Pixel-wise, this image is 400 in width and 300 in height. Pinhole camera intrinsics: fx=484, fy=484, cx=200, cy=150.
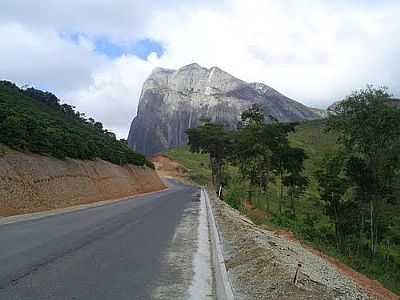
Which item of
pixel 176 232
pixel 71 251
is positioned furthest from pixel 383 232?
pixel 71 251

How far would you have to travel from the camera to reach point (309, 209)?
5497 cm

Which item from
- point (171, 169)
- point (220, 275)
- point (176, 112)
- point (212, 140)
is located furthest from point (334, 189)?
point (176, 112)

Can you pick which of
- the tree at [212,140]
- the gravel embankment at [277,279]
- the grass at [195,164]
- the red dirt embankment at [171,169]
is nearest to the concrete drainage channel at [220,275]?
the gravel embankment at [277,279]

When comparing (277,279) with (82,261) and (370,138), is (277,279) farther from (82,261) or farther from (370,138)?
(370,138)

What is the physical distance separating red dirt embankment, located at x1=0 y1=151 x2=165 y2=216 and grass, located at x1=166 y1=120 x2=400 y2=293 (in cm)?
1113

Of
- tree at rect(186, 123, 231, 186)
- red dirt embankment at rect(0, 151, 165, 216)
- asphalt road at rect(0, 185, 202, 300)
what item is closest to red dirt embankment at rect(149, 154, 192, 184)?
tree at rect(186, 123, 231, 186)

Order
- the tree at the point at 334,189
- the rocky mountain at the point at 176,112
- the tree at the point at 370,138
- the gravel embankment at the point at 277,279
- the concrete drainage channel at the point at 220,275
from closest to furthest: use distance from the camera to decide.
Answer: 1. the gravel embankment at the point at 277,279
2. the concrete drainage channel at the point at 220,275
3. the tree at the point at 370,138
4. the tree at the point at 334,189
5. the rocky mountain at the point at 176,112

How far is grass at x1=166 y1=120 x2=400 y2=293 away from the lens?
22094 millimetres

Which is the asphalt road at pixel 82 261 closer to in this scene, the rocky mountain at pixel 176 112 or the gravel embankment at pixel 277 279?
the gravel embankment at pixel 277 279

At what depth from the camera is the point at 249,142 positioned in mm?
41625

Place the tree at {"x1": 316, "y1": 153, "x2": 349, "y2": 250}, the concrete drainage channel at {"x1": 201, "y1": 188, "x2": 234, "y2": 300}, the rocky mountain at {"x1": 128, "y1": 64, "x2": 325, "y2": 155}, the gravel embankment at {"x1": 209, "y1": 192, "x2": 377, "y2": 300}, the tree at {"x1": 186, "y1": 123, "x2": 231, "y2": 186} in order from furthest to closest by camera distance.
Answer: the rocky mountain at {"x1": 128, "y1": 64, "x2": 325, "y2": 155} < the tree at {"x1": 186, "y1": 123, "x2": 231, "y2": 186} < the tree at {"x1": 316, "y1": 153, "x2": 349, "y2": 250} < the concrete drainage channel at {"x1": 201, "y1": 188, "x2": 234, "y2": 300} < the gravel embankment at {"x1": 209, "y1": 192, "x2": 377, "y2": 300}

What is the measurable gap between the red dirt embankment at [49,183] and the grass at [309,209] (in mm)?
11133

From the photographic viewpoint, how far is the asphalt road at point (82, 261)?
739 cm

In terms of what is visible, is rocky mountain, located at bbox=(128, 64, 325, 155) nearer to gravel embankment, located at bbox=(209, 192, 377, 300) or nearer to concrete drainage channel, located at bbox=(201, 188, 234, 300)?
concrete drainage channel, located at bbox=(201, 188, 234, 300)
